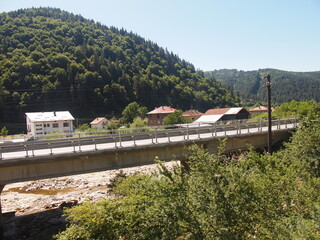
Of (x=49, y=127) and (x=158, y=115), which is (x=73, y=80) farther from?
(x=49, y=127)

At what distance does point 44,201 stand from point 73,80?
8838 cm

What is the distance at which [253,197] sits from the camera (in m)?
8.22

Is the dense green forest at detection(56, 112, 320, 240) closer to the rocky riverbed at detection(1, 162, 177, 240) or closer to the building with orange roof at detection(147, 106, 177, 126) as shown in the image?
the rocky riverbed at detection(1, 162, 177, 240)

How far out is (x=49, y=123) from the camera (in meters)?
58.5

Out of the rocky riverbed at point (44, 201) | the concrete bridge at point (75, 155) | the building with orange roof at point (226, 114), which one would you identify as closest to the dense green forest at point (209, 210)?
the rocky riverbed at point (44, 201)

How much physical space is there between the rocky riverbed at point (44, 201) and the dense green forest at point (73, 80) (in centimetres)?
6413

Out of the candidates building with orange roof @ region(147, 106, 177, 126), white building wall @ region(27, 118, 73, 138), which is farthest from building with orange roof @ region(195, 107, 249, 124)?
white building wall @ region(27, 118, 73, 138)

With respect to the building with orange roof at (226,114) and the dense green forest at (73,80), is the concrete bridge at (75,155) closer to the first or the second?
the building with orange roof at (226,114)

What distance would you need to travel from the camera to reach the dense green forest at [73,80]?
294 feet

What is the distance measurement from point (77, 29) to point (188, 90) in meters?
90.1

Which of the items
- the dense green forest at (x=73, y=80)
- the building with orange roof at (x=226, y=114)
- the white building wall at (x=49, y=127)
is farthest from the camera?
the dense green forest at (x=73, y=80)

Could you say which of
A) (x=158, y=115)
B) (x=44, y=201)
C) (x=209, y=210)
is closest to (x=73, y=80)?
(x=158, y=115)

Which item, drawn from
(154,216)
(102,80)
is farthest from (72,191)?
(102,80)

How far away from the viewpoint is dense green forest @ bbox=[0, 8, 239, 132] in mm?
89500
